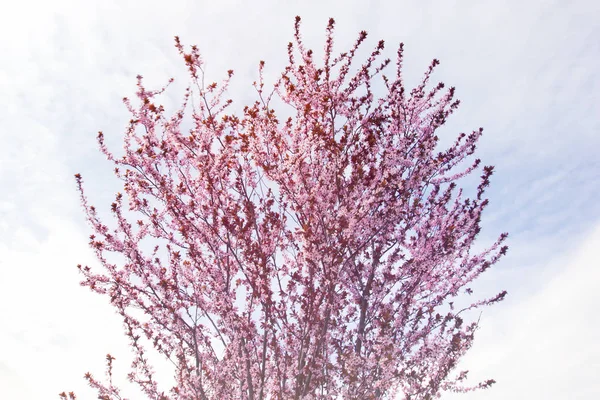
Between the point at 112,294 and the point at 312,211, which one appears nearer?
the point at 312,211

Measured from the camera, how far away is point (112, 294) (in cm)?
705

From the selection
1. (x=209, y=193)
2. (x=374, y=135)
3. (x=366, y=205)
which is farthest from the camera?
(x=374, y=135)

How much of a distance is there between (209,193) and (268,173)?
3.46 feet

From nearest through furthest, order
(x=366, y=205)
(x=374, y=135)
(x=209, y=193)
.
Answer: (x=366, y=205), (x=209, y=193), (x=374, y=135)

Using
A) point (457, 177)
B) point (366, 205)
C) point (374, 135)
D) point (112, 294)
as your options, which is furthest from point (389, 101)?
point (112, 294)

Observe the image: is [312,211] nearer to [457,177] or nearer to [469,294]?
[457,177]

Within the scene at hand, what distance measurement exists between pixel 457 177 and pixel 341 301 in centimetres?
320

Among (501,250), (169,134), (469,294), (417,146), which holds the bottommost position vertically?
(469,294)

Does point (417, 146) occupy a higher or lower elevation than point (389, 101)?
lower

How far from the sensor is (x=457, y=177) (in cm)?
784

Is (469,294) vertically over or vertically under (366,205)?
under

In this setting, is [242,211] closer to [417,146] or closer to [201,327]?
[201,327]

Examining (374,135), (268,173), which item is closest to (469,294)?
(374,135)

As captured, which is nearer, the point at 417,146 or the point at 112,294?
the point at 112,294
